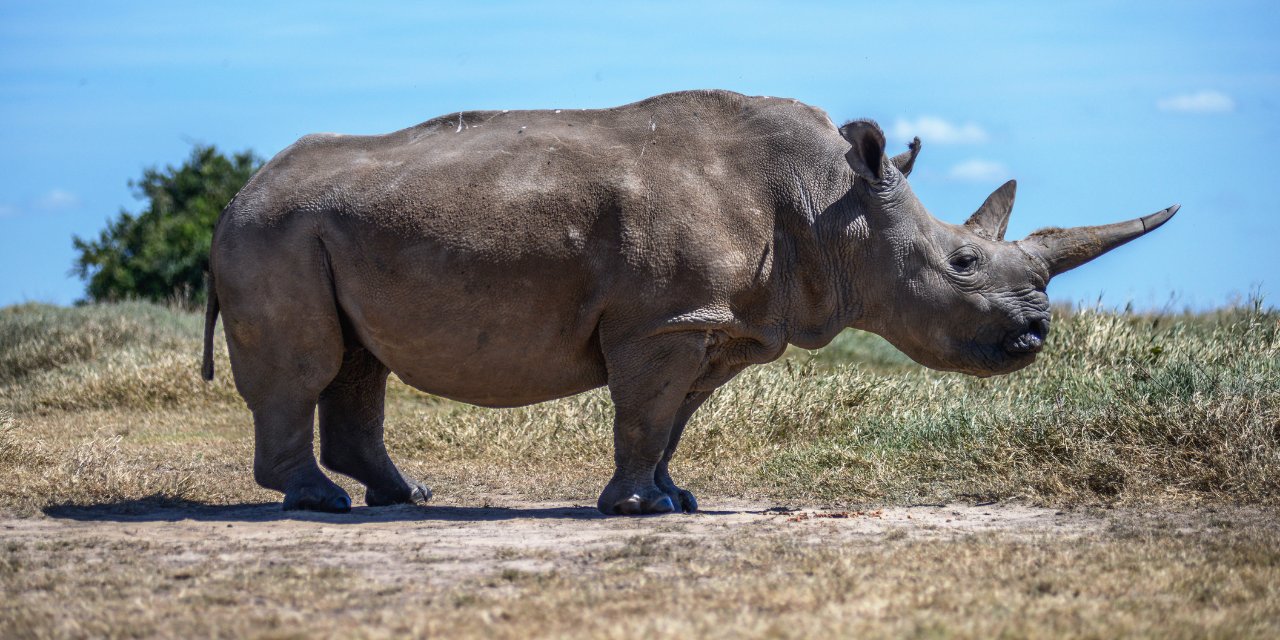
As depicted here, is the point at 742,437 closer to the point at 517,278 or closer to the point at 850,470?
the point at 850,470

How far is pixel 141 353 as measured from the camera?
531 inches

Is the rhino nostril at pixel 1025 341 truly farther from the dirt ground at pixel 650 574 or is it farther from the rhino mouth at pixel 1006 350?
the dirt ground at pixel 650 574

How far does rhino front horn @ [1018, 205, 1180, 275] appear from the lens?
723 centimetres

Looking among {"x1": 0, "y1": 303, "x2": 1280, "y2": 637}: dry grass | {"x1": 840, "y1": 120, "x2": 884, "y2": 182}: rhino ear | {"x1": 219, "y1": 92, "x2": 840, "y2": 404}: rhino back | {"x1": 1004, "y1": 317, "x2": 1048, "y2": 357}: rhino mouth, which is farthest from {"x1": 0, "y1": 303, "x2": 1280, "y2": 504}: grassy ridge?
{"x1": 840, "y1": 120, "x2": 884, "y2": 182}: rhino ear

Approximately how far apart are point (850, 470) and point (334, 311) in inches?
124

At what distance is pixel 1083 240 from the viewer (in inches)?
285

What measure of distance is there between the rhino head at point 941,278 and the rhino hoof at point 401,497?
259cm

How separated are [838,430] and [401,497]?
3.27m

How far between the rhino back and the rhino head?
310 millimetres

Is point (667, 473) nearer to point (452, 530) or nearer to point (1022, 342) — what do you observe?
point (452, 530)

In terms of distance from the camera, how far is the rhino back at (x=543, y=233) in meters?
6.72

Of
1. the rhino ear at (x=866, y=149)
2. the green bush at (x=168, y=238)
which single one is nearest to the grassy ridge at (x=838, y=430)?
the rhino ear at (x=866, y=149)

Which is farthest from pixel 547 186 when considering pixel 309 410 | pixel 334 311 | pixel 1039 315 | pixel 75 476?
pixel 75 476

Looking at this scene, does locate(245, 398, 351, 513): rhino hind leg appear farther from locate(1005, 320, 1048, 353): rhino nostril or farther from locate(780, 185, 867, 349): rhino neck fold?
locate(1005, 320, 1048, 353): rhino nostril
